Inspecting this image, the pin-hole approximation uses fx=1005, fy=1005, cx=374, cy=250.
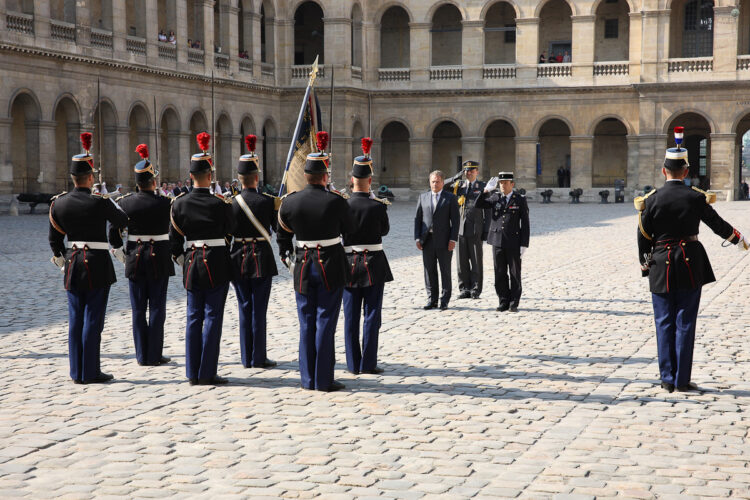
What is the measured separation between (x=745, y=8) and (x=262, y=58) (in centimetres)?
2234

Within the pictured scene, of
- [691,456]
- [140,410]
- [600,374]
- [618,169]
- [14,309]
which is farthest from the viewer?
[618,169]

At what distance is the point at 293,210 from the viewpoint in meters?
8.20

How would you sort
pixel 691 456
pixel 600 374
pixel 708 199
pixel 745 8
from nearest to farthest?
1. pixel 691 456
2. pixel 708 199
3. pixel 600 374
4. pixel 745 8

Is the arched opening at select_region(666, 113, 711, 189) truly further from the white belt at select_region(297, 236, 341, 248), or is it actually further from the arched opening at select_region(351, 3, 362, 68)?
the white belt at select_region(297, 236, 341, 248)

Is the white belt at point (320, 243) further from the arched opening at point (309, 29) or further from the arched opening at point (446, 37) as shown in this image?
the arched opening at point (446, 37)

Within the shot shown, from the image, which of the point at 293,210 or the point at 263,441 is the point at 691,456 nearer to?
the point at 263,441

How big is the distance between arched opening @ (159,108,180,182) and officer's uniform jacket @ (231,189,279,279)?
31.0 m

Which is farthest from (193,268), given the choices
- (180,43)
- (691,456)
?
(180,43)

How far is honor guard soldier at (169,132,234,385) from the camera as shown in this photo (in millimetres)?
8289

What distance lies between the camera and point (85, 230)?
8594 mm

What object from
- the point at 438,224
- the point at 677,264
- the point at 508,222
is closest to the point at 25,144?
the point at 438,224

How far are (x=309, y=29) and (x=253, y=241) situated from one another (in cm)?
4221

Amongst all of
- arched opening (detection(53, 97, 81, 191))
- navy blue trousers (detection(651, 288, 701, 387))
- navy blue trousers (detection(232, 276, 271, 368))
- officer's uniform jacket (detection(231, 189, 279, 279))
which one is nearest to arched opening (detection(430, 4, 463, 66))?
arched opening (detection(53, 97, 81, 191))

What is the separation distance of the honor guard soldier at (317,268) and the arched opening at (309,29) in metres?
42.3
